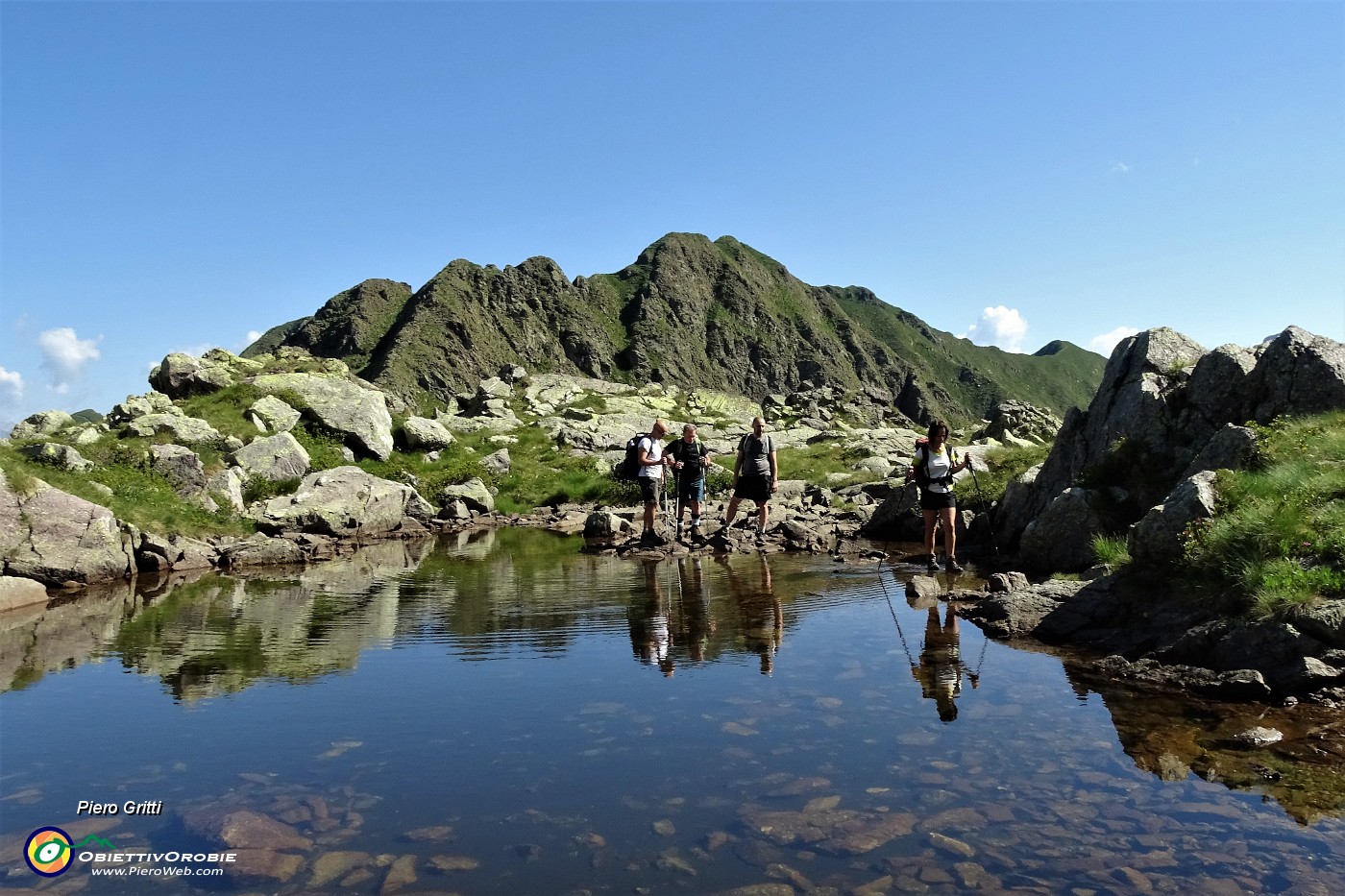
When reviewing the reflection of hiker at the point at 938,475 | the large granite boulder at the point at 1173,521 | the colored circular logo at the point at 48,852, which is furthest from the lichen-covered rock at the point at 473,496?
the colored circular logo at the point at 48,852

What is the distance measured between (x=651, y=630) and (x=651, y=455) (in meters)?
10.1

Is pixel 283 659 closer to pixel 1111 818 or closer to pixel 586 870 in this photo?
pixel 586 870

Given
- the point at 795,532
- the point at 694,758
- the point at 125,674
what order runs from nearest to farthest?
the point at 694,758
the point at 125,674
the point at 795,532

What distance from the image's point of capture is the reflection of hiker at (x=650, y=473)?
21.0 m

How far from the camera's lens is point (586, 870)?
15.9ft

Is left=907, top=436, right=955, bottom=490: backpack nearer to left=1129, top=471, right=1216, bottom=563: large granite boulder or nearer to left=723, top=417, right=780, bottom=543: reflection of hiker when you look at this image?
left=1129, top=471, right=1216, bottom=563: large granite boulder

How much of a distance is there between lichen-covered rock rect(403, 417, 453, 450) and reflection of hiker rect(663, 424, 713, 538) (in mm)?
22056

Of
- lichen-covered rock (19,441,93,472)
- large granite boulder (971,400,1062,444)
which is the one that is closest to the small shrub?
lichen-covered rock (19,441,93,472)

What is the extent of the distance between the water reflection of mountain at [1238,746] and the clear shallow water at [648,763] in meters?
0.04

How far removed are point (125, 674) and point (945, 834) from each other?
9.29m

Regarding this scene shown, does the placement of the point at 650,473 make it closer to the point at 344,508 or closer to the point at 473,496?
the point at 344,508

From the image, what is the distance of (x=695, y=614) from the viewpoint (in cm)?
1229

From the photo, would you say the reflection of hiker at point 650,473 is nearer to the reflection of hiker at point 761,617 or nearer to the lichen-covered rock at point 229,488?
the reflection of hiker at point 761,617

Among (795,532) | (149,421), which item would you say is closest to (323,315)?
(149,421)
